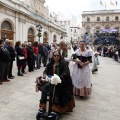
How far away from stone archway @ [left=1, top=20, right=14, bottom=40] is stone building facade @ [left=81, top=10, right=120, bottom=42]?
43.9m

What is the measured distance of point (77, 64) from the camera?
5.71 meters

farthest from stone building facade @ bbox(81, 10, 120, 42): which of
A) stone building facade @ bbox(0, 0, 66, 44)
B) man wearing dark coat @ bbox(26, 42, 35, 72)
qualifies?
man wearing dark coat @ bbox(26, 42, 35, 72)

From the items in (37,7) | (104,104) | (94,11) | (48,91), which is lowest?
(104,104)

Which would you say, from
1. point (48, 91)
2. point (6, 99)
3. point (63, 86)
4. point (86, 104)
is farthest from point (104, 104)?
point (6, 99)

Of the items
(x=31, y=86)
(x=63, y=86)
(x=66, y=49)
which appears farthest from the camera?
(x=31, y=86)

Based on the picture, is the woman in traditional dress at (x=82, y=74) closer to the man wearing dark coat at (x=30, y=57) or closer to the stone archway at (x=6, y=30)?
the man wearing dark coat at (x=30, y=57)

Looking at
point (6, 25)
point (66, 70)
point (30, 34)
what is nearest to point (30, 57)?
point (66, 70)

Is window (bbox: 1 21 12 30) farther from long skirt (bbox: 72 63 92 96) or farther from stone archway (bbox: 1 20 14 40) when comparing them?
long skirt (bbox: 72 63 92 96)

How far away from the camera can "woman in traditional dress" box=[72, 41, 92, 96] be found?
5.62 meters

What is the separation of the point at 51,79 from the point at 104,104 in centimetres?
215

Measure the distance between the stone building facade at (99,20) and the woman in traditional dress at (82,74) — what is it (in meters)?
56.5

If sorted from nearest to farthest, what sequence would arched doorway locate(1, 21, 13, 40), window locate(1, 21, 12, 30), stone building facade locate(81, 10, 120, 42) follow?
arched doorway locate(1, 21, 13, 40), window locate(1, 21, 12, 30), stone building facade locate(81, 10, 120, 42)

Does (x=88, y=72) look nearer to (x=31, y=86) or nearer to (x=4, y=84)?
(x=31, y=86)

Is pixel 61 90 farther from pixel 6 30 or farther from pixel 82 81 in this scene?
pixel 6 30
